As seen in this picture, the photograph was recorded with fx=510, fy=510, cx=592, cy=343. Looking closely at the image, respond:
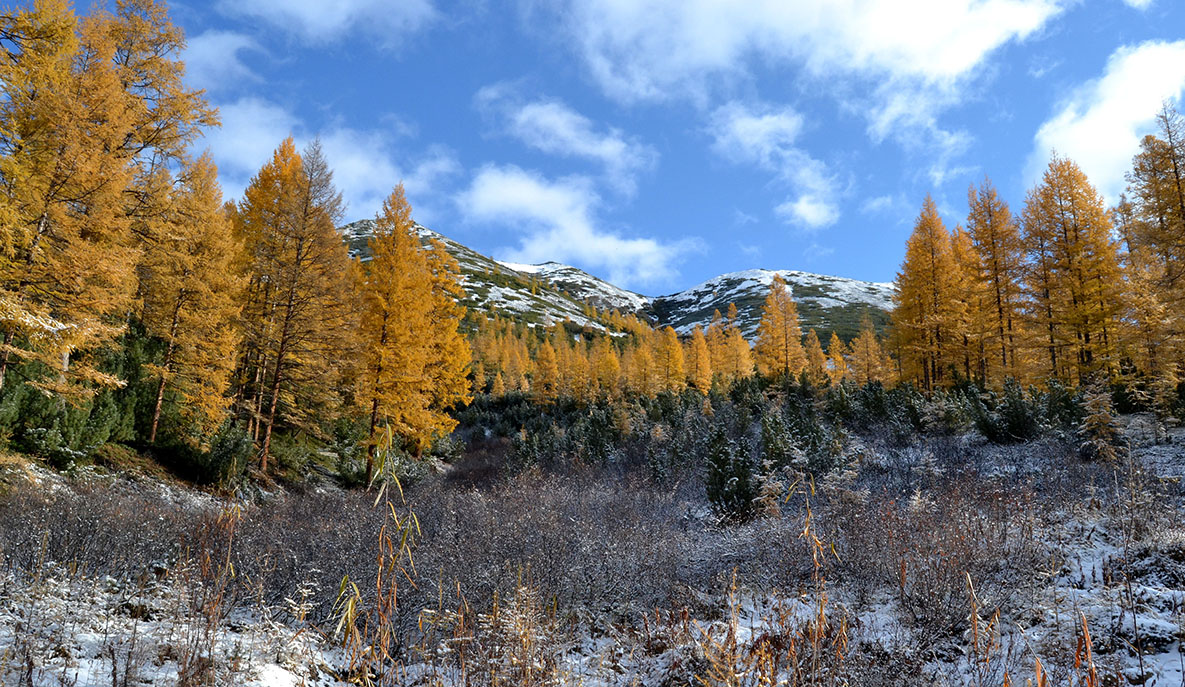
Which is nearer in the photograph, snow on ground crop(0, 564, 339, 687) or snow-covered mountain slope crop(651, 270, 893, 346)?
snow on ground crop(0, 564, 339, 687)

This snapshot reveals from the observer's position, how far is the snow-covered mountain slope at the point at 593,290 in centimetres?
15512

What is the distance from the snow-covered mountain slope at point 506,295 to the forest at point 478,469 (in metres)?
75.6

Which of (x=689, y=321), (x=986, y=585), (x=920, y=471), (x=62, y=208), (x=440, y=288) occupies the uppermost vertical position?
(x=689, y=321)

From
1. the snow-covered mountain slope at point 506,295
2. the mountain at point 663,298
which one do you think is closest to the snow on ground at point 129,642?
the mountain at point 663,298

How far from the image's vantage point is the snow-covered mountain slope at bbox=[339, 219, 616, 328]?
331ft

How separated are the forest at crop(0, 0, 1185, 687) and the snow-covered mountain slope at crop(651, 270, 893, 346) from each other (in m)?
74.8

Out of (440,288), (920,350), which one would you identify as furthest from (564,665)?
(920,350)

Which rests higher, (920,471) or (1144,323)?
(1144,323)

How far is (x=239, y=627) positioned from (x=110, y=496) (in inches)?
260

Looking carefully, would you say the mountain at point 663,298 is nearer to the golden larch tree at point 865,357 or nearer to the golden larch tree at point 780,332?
the golden larch tree at point 865,357

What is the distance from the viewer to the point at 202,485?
12016 mm

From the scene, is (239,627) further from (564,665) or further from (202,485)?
(202,485)

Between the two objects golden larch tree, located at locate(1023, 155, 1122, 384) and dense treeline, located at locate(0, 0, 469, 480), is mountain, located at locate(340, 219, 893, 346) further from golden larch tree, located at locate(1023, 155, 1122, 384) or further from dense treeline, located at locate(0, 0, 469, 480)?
dense treeline, located at locate(0, 0, 469, 480)

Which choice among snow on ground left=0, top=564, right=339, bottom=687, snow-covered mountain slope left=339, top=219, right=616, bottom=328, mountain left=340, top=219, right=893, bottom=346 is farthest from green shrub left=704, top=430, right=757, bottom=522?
snow-covered mountain slope left=339, top=219, right=616, bottom=328
